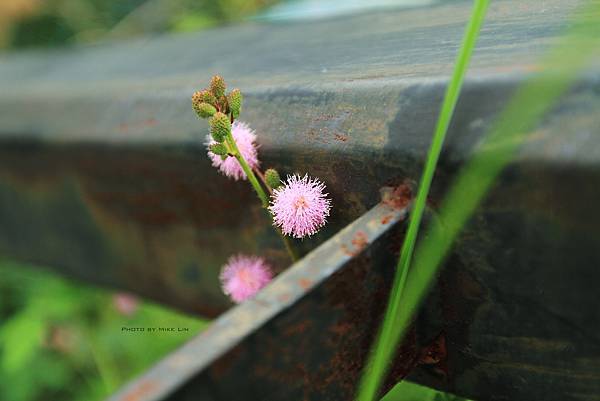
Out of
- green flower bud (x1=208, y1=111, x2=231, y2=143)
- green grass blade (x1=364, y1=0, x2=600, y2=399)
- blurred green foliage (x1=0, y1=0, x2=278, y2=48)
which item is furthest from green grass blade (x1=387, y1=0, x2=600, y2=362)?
blurred green foliage (x1=0, y1=0, x2=278, y2=48)

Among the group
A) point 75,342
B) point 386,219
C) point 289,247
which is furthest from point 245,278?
point 75,342

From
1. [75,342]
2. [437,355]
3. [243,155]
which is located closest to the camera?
[437,355]

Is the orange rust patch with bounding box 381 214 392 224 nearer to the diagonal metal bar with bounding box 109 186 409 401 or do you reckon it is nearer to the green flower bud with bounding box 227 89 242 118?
the diagonal metal bar with bounding box 109 186 409 401

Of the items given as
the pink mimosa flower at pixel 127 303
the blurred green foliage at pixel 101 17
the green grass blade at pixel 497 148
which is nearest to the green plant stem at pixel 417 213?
the green grass blade at pixel 497 148

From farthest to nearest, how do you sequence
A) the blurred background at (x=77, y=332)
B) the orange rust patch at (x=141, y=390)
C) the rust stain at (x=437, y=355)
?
the blurred background at (x=77, y=332), the rust stain at (x=437, y=355), the orange rust patch at (x=141, y=390)

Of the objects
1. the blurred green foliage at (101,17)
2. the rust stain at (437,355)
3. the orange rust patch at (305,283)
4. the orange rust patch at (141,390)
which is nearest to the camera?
the orange rust patch at (141,390)

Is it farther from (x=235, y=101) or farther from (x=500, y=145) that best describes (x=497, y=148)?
(x=235, y=101)

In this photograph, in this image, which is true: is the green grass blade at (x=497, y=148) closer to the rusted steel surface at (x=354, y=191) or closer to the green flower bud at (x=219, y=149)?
the rusted steel surface at (x=354, y=191)

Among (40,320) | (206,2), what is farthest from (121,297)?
(206,2)
